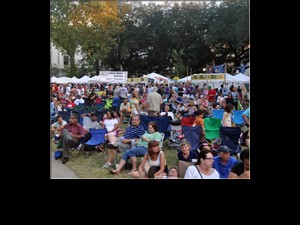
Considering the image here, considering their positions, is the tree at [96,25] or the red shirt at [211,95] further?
the tree at [96,25]

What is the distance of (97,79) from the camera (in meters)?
25.8

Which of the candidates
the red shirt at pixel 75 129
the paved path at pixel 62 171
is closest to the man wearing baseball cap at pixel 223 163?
the paved path at pixel 62 171

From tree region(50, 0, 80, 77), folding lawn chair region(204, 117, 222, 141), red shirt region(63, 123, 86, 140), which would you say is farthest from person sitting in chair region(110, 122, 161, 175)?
tree region(50, 0, 80, 77)

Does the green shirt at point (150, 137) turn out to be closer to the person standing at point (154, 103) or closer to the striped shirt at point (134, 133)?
the striped shirt at point (134, 133)

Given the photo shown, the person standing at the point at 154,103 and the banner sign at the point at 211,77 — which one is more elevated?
the banner sign at the point at 211,77

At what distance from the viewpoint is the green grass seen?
6.93 metres

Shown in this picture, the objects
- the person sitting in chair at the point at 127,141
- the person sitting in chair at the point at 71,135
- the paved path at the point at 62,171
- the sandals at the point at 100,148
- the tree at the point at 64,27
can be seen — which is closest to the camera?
the paved path at the point at 62,171

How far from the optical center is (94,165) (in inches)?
304

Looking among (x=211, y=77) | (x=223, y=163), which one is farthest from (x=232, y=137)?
(x=211, y=77)

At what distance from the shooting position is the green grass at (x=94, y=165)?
693cm

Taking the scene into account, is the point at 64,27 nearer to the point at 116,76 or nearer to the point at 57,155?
the point at 116,76

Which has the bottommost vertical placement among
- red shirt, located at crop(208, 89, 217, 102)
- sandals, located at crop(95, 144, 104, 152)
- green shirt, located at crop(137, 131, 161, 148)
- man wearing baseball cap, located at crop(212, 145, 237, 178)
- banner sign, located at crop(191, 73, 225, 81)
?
sandals, located at crop(95, 144, 104, 152)

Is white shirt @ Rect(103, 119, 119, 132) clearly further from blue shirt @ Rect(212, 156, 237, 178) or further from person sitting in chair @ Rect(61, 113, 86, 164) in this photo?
blue shirt @ Rect(212, 156, 237, 178)
